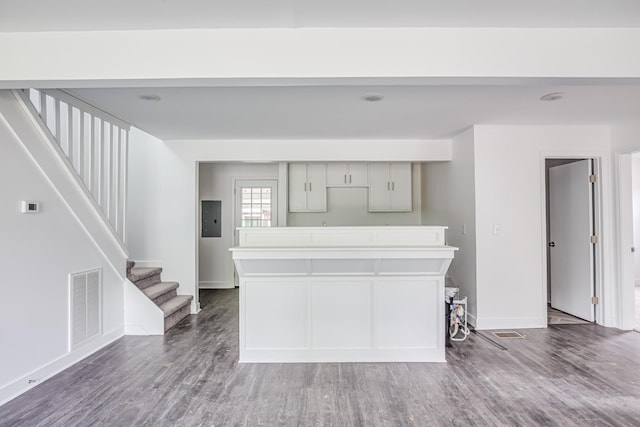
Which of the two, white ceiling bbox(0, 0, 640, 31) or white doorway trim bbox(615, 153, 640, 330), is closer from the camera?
A: white ceiling bbox(0, 0, 640, 31)

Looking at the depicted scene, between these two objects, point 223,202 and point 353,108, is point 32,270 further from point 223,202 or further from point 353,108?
point 223,202

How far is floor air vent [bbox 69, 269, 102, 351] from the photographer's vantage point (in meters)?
2.89

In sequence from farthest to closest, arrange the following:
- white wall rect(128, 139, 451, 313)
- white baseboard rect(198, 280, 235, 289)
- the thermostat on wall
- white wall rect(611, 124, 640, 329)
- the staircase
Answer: white baseboard rect(198, 280, 235, 289) → white wall rect(128, 139, 451, 313) → the staircase → white wall rect(611, 124, 640, 329) → the thermostat on wall

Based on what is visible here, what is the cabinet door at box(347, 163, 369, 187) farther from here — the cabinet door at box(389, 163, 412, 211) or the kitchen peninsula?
the kitchen peninsula

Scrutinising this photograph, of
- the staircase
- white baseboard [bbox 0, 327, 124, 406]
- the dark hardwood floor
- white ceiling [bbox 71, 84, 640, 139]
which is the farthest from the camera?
the staircase

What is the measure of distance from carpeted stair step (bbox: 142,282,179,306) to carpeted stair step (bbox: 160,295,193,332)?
0.18 feet

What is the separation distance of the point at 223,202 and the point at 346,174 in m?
2.29

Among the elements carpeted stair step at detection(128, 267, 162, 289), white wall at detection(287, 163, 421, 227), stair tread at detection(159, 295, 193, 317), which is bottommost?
stair tread at detection(159, 295, 193, 317)

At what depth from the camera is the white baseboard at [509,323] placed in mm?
3750

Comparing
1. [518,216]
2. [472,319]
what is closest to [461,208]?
[518,216]

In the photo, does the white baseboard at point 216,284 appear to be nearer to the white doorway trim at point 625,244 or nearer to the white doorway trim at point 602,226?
the white doorway trim at point 602,226

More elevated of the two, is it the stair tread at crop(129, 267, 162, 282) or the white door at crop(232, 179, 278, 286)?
the white door at crop(232, 179, 278, 286)

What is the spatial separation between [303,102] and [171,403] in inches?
102

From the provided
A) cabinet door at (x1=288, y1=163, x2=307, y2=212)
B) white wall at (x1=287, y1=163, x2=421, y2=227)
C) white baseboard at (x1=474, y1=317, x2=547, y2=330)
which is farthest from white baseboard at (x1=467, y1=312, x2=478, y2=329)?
cabinet door at (x1=288, y1=163, x2=307, y2=212)
